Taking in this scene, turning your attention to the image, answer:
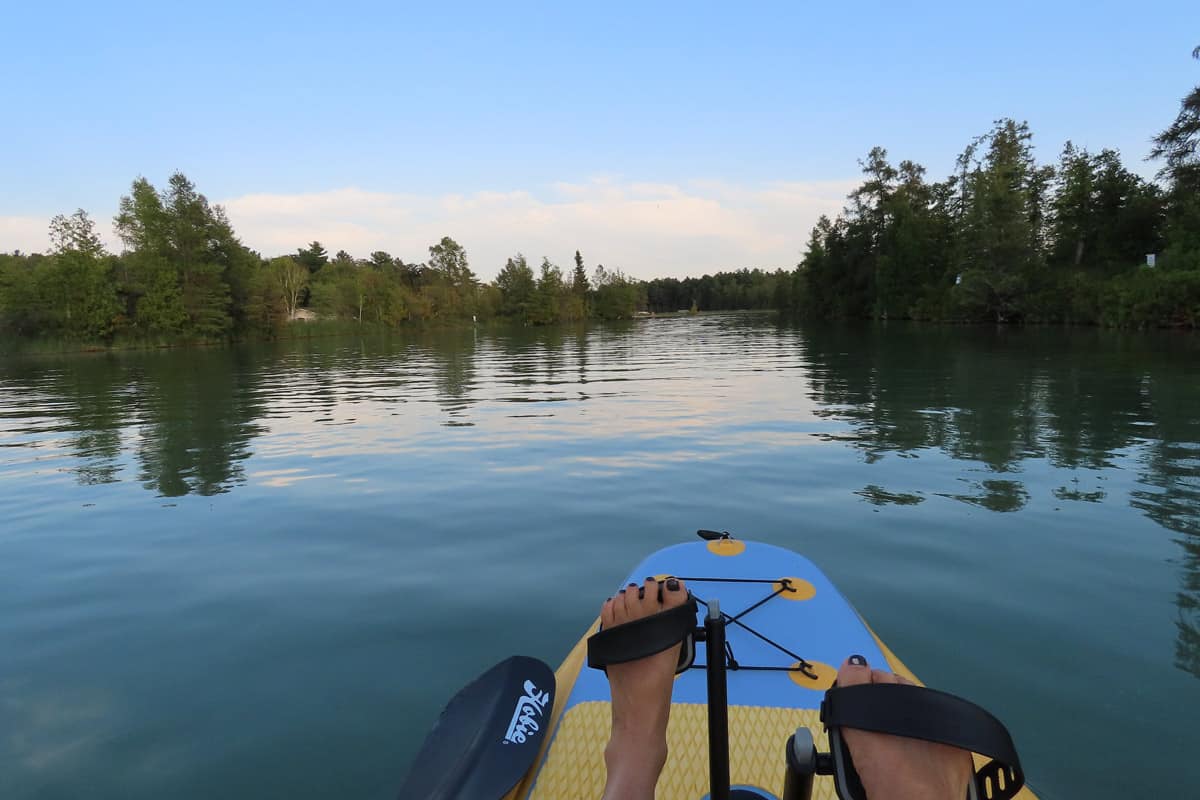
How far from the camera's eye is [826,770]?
3.73 feet

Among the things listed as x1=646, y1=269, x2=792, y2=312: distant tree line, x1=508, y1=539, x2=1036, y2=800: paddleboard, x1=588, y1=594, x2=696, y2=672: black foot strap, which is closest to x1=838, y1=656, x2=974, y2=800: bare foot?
x1=588, y1=594, x2=696, y2=672: black foot strap

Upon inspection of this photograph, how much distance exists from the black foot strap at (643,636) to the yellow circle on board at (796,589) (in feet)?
5.98

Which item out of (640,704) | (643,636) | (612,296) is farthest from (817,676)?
(612,296)

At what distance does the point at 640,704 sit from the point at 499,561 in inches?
116

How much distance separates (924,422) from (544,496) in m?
5.86

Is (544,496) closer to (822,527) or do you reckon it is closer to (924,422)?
(822,527)

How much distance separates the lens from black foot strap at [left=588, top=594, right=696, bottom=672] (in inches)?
54.6

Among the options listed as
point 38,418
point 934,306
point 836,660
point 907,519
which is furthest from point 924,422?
point 934,306

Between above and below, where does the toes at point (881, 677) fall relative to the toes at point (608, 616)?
above

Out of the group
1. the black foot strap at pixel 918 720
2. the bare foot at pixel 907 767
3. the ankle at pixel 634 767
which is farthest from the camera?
the ankle at pixel 634 767

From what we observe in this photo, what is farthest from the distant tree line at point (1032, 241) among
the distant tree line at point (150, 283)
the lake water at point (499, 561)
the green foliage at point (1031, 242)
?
the distant tree line at point (150, 283)

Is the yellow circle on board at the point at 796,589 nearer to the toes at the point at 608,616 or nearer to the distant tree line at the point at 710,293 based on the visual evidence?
the toes at the point at 608,616

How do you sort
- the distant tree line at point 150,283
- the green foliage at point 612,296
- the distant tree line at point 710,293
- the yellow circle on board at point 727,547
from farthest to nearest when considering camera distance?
1. the distant tree line at point 710,293
2. the green foliage at point 612,296
3. the distant tree line at point 150,283
4. the yellow circle on board at point 727,547

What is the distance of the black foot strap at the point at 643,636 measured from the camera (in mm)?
1387
